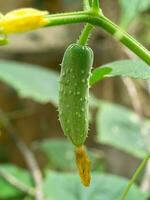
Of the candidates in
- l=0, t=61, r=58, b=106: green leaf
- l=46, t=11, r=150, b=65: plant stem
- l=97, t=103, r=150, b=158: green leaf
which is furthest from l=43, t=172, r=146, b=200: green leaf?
l=46, t=11, r=150, b=65: plant stem

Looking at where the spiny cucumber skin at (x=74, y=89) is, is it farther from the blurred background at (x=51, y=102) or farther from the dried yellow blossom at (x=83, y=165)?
the blurred background at (x=51, y=102)

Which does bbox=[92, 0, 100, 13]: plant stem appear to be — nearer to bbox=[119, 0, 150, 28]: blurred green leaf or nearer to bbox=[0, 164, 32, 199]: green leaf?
bbox=[119, 0, 150, 28]: blurred green leaf

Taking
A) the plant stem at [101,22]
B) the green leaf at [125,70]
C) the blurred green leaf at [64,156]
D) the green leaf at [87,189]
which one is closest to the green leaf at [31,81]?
the blurred green leaf at [64,156]

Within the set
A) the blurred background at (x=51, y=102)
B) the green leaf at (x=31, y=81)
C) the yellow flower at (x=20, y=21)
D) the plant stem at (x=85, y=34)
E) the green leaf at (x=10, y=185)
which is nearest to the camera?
the yellow flower at (x=20, y=21)

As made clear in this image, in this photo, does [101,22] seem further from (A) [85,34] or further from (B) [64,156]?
(B) [64,156]

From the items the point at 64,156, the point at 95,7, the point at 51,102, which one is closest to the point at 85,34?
the point at 95,7

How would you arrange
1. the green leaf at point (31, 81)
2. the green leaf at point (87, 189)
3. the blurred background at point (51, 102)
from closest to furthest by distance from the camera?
1. the green leaf at point (87, 189)
2. the green leaf at point (31, 81)
3. the blurred background at point (51, 102)

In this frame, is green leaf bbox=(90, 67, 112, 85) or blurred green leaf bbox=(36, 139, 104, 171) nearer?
green leaf bbox=(90, 67, 112, 85)

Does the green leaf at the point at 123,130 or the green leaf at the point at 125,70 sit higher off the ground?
the green leaf at the point at 123,130

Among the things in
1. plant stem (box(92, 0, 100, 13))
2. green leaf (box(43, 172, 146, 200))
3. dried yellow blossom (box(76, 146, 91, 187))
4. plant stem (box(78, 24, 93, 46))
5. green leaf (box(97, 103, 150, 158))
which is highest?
green leaf (box(97, 103, 150, 158))
